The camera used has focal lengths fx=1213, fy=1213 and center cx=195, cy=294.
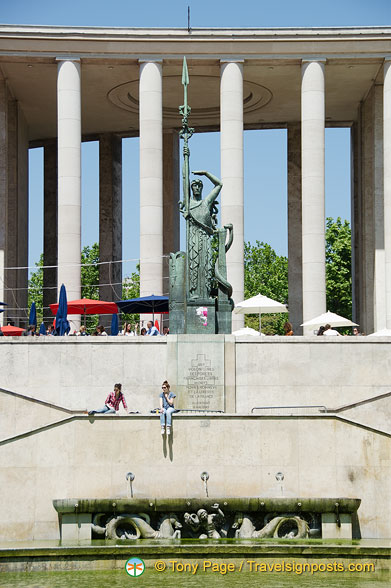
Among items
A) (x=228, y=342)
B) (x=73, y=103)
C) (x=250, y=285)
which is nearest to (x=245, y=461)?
(x=228, y=342)

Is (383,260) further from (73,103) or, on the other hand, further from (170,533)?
(170,533)

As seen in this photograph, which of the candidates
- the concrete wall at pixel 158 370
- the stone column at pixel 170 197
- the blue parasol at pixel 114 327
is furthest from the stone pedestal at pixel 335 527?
the stone column at pixel 170 197

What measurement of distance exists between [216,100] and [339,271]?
29964mm

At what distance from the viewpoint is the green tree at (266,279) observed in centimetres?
11412

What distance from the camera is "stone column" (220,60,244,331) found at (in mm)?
59531

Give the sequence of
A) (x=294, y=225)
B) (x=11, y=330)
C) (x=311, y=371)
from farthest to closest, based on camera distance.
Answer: (x=294, y=225) < (x=11, y=330) < (x=311, y=371)

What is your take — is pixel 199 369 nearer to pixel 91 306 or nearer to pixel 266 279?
pixel 91 306

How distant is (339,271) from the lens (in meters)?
97.1

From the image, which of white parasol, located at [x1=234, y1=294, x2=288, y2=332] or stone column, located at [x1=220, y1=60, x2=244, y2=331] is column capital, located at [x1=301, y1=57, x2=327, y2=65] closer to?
stone column, located at [x1=220, y1=60, x2=244, y2=331]

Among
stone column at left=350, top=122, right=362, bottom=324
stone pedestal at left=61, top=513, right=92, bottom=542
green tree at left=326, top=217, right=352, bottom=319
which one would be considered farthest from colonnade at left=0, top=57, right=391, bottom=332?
green tree at left=326, top=217, right=352, bottom=319

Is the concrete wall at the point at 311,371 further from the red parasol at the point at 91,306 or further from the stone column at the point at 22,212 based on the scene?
the stone column at the point at 22,212

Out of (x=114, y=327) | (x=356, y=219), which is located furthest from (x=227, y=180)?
(x=356, y=219)

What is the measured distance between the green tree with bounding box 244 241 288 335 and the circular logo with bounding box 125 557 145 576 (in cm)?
7667

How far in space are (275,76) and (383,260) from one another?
11292mm
